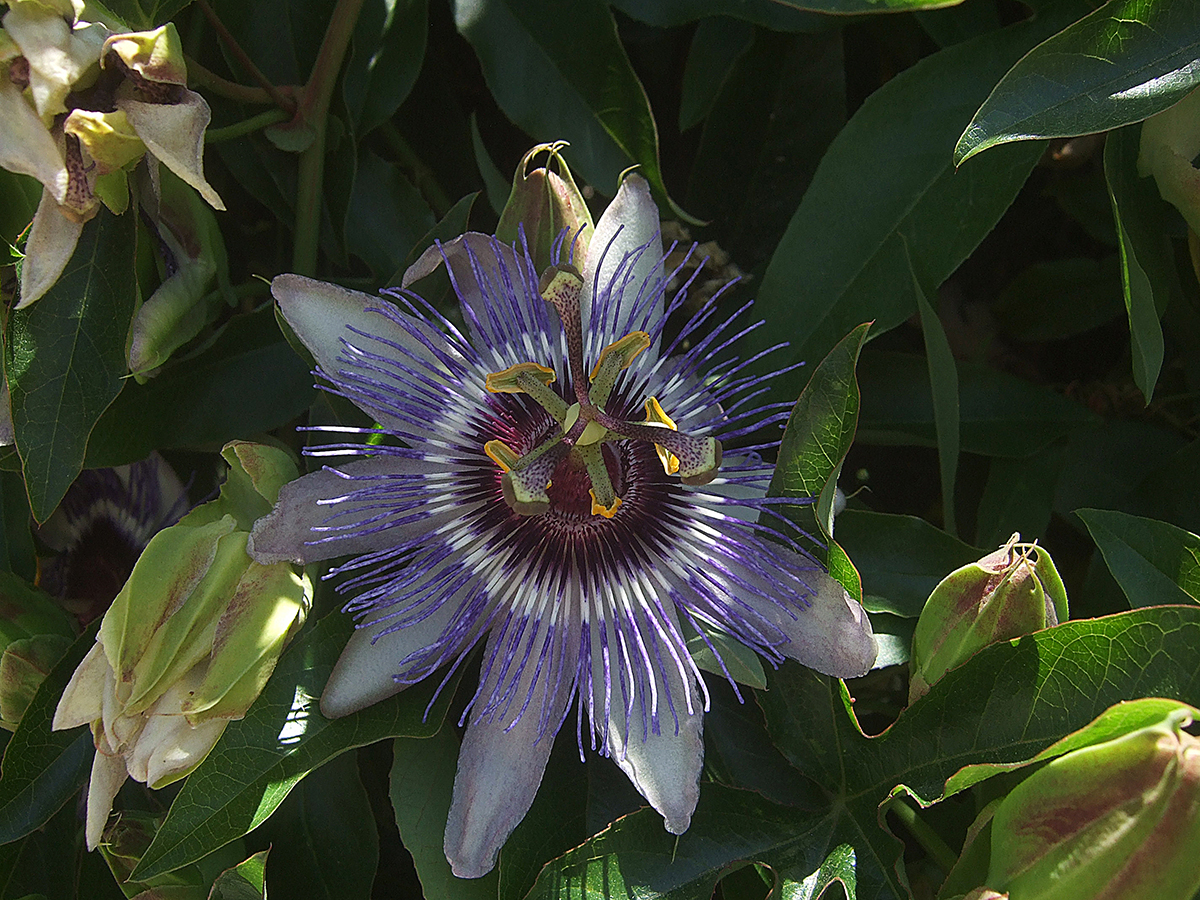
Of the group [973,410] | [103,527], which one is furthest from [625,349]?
[103,527]

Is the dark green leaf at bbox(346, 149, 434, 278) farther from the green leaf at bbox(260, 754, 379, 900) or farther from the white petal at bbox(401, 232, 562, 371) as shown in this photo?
the green leaf at bbox(260, 754, 379, 900)

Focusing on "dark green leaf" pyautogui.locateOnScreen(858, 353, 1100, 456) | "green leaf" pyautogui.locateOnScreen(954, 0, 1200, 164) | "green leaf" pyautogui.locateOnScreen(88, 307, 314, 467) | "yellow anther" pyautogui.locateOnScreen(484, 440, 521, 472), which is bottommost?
"green leaf" pyautogui.locateOnScreen(88, 307, 314, 467)

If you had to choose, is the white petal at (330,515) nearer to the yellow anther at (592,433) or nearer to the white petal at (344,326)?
the white petal at (344,326)

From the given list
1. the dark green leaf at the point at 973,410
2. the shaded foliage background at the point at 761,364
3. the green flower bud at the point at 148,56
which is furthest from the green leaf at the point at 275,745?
the dark green leaf at the point at 973,410

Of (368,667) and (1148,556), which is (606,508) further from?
(1148,556)

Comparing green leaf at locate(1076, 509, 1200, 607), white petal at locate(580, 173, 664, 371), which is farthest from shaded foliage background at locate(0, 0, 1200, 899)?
white petal at locate(580, 173, 664, 371)

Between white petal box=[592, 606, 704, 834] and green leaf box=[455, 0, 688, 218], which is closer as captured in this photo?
white petal box=[592, 606, 704, 834]

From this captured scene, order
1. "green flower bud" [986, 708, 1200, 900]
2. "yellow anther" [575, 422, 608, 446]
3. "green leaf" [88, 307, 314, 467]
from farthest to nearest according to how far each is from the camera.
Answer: "green leaf" [88, 307, 314, 467] → "yellow anther" [575, 422, 608, 446] → "green flower bud" [986, 708, 1200, 900]
